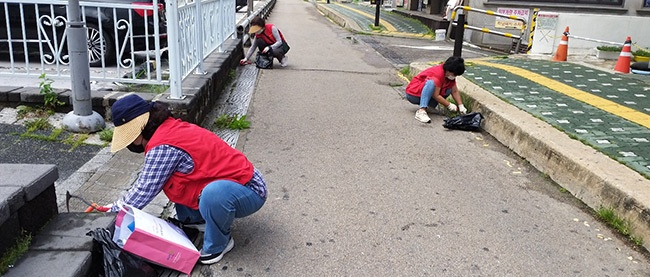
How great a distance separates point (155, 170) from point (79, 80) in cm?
235

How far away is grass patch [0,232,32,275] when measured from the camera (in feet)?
8.05

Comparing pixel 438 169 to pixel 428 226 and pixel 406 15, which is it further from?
pixel 406 15

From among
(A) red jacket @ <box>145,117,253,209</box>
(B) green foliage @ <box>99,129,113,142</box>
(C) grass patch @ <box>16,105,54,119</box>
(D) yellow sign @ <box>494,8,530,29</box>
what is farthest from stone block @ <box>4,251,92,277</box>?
(D) yellow sign @ <box>494,8,530,29</box>

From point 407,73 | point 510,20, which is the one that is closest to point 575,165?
point 407,73

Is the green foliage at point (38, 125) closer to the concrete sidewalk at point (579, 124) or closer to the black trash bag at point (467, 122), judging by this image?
the black trash bag at point (467, 122)

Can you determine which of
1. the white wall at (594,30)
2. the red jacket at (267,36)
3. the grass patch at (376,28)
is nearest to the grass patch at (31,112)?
the red jacket at (267,36)

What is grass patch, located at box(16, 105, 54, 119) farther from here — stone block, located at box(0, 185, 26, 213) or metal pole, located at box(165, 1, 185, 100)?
stone block, located at box(0, 185, 26, 213)

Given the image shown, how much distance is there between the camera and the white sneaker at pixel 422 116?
6504 millimetres

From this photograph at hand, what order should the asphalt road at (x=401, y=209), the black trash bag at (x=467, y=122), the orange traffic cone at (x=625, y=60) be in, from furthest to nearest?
the orange traffic cone at (x=625, y=60), the black trash bag at (x=467, y=122), the asphalt road at (x=401, y=209)

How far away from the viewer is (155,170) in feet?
9.52

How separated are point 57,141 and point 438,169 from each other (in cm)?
337

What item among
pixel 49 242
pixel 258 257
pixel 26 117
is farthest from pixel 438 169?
pixel 26 117

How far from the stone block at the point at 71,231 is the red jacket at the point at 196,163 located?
38 centimetres

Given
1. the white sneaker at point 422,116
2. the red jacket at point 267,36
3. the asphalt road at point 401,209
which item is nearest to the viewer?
the asphalt road at point 401,209
